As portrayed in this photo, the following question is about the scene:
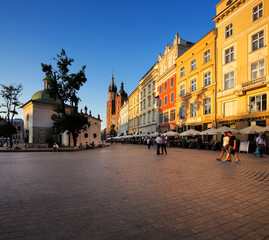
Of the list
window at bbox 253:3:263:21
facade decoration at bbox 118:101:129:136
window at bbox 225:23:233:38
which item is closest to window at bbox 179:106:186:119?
window at bbox 225:23:233:38

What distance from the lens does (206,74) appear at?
81.6ft

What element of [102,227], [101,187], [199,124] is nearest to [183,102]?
[199,124]

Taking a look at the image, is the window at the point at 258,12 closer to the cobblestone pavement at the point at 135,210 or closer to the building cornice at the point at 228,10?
the building cornice at the point at 228,10

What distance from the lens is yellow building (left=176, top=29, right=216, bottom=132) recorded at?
23.6 metres

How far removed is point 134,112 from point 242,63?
131ft

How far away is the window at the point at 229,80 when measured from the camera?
68.1 ft

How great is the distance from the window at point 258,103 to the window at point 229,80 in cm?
345

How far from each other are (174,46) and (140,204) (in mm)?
34385

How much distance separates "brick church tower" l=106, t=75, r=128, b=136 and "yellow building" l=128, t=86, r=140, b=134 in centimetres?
4199

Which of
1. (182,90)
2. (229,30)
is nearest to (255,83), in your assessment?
(229,30)

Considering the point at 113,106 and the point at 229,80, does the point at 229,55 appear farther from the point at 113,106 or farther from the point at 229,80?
the point at 113,106

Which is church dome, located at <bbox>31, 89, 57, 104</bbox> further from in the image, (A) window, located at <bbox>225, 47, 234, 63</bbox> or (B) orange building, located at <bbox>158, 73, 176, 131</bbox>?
(A) window, located at <bbox>225, 47, 234, 63</bbox>

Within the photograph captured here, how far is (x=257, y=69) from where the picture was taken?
1781cm

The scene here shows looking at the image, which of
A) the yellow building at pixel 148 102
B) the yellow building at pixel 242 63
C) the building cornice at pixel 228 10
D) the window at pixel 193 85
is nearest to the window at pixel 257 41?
the yellow building at pixel 242 63
